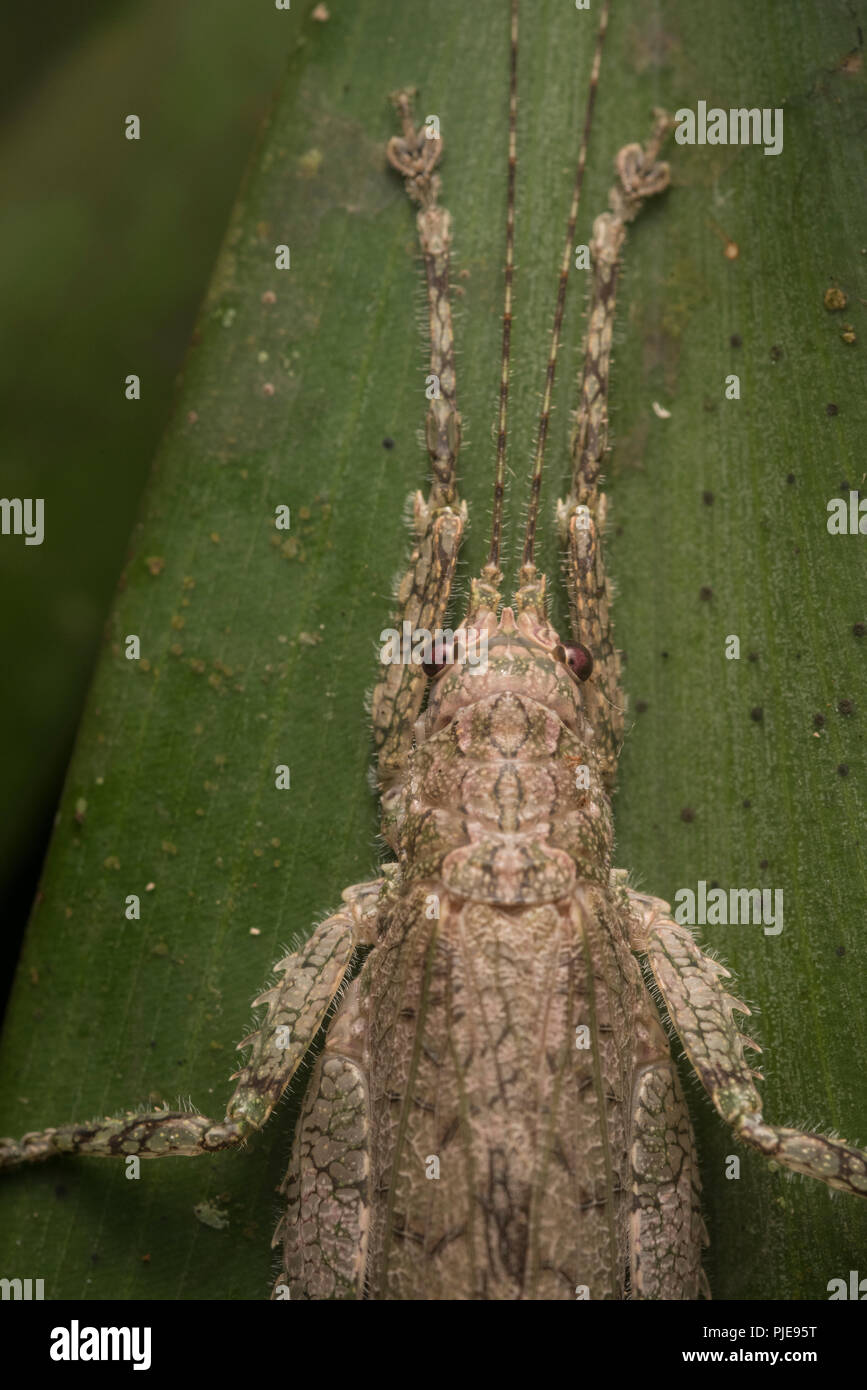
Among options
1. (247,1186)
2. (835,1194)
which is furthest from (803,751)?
(247,1186)

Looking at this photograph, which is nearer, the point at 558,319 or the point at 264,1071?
the point at 264,1071

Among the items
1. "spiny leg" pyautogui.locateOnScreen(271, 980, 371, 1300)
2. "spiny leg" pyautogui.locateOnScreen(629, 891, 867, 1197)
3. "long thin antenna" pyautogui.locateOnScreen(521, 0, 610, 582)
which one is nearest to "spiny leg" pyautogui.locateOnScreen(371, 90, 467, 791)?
"long thin antenna" pyautogui.locateOnScreen(521, 0, 610, 582)

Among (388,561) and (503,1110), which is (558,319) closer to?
(388,561)

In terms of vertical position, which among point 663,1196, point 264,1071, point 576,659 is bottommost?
point 663,1196

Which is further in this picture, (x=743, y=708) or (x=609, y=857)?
(x=743, y=708)

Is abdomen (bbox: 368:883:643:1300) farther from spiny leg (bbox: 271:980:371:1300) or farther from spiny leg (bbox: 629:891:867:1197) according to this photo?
spiny leg (bbox: 629:891:867:1197)

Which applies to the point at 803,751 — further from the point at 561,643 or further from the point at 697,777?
the point at 561,643

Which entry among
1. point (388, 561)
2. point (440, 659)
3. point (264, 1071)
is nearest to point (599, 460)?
point (388, 561)
